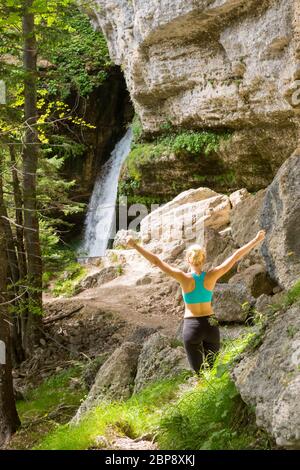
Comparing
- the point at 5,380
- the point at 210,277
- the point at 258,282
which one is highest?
the point at 210,277

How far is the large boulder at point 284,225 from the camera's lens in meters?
8.16

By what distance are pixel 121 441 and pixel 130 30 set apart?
54.6 feet

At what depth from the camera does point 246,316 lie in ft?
27.6

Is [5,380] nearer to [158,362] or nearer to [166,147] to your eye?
[158,362]

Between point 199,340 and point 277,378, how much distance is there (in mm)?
1944

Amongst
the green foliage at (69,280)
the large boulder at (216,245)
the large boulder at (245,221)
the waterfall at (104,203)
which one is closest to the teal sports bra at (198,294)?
the large boulder at (245,221)

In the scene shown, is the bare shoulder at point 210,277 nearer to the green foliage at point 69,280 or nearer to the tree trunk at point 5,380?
the tree trunk at point 5,380

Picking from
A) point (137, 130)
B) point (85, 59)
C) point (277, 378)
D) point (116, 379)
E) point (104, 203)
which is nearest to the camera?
point (277, 378)

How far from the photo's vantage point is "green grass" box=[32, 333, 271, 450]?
143 inches

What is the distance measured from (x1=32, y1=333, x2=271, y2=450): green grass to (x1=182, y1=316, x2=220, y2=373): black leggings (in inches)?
5.0

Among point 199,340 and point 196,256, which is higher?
point 196,256

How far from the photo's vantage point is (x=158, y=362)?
6.47 metres

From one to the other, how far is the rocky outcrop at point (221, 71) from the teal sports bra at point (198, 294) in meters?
9.91

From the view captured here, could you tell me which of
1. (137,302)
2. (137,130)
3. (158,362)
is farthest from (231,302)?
(137,130)
